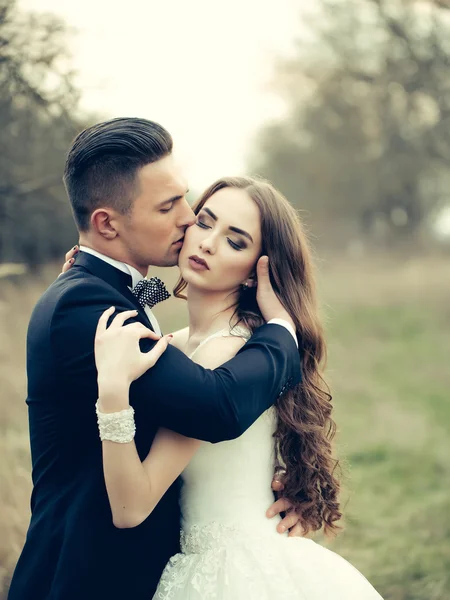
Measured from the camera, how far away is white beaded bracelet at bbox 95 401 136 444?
2.26 metres

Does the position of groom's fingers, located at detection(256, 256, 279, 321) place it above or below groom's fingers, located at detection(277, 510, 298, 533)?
above

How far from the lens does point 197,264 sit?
9.66ft

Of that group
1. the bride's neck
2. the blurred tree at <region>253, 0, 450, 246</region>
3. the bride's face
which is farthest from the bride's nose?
the blurred tree at <region>253, 0, 450, 246</region>

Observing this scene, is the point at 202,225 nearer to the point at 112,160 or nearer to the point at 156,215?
the point at 156,215

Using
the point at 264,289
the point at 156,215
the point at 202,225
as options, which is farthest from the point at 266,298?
the point at 156,215

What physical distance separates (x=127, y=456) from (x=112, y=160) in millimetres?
1069

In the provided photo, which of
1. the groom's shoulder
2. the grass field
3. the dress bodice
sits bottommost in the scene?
the grass field

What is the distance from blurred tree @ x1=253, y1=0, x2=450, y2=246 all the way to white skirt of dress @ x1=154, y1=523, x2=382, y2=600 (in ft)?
37.3

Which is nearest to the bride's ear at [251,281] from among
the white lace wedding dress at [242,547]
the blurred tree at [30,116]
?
the white lace wedding dress at [242,547]

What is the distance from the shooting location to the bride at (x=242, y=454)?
2.46 metres

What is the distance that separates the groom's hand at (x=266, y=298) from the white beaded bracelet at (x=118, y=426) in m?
0.81

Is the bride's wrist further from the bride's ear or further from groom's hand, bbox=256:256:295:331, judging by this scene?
the bride's ear

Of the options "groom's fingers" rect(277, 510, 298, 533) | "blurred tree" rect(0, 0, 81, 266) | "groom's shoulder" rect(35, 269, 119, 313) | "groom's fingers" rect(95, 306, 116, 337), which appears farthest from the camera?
"blurred tree" rect(0, 0, 81, 266)

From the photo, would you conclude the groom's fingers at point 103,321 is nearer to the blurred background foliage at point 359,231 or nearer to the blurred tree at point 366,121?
the blurred background foliage at point 359,231
